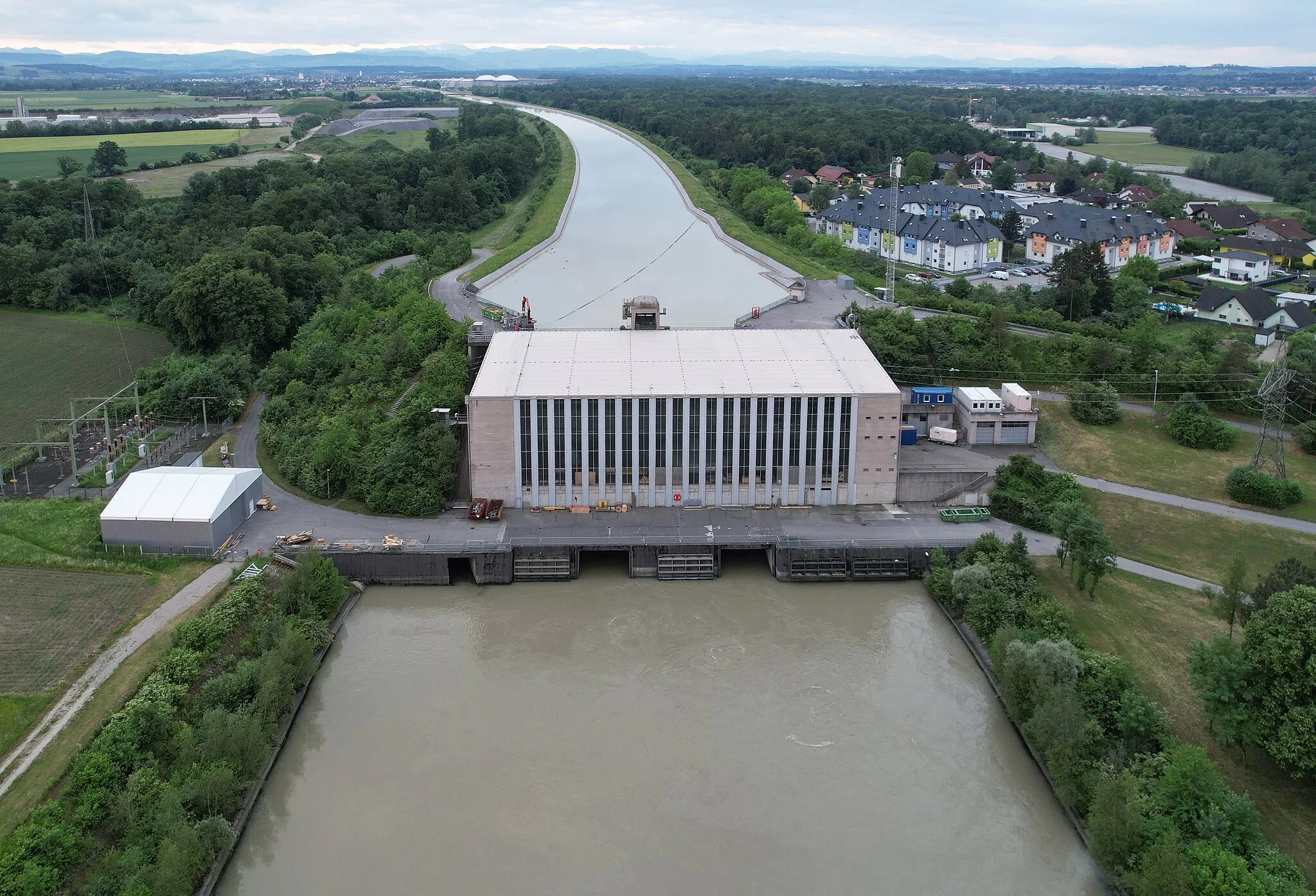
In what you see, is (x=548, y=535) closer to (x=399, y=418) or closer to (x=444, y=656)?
(x=444, y=656)

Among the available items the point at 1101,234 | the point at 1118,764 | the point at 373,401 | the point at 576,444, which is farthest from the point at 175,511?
the point at 1101,234

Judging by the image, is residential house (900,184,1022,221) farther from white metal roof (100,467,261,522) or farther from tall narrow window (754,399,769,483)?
white metal roof (100,467,261,522)

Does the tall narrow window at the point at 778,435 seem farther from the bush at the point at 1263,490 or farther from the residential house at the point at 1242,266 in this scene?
the residential house at the point at 1242,266

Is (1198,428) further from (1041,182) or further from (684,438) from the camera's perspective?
(1041,182)

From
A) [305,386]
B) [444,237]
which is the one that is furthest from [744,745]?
[444,237]

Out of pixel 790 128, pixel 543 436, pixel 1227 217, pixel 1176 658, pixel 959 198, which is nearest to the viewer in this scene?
pixel 1176 658

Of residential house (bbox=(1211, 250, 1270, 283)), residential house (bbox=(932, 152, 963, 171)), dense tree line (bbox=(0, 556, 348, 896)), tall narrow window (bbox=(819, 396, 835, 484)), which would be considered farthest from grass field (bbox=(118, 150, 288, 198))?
residential house (bbox=(1211, 250, 1270, 283))

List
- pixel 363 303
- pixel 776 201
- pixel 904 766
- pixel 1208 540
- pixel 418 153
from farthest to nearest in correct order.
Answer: pixel 418 153
pixel 776 201
pixel 363 303
pixel 1208 540
pixel 904 766
